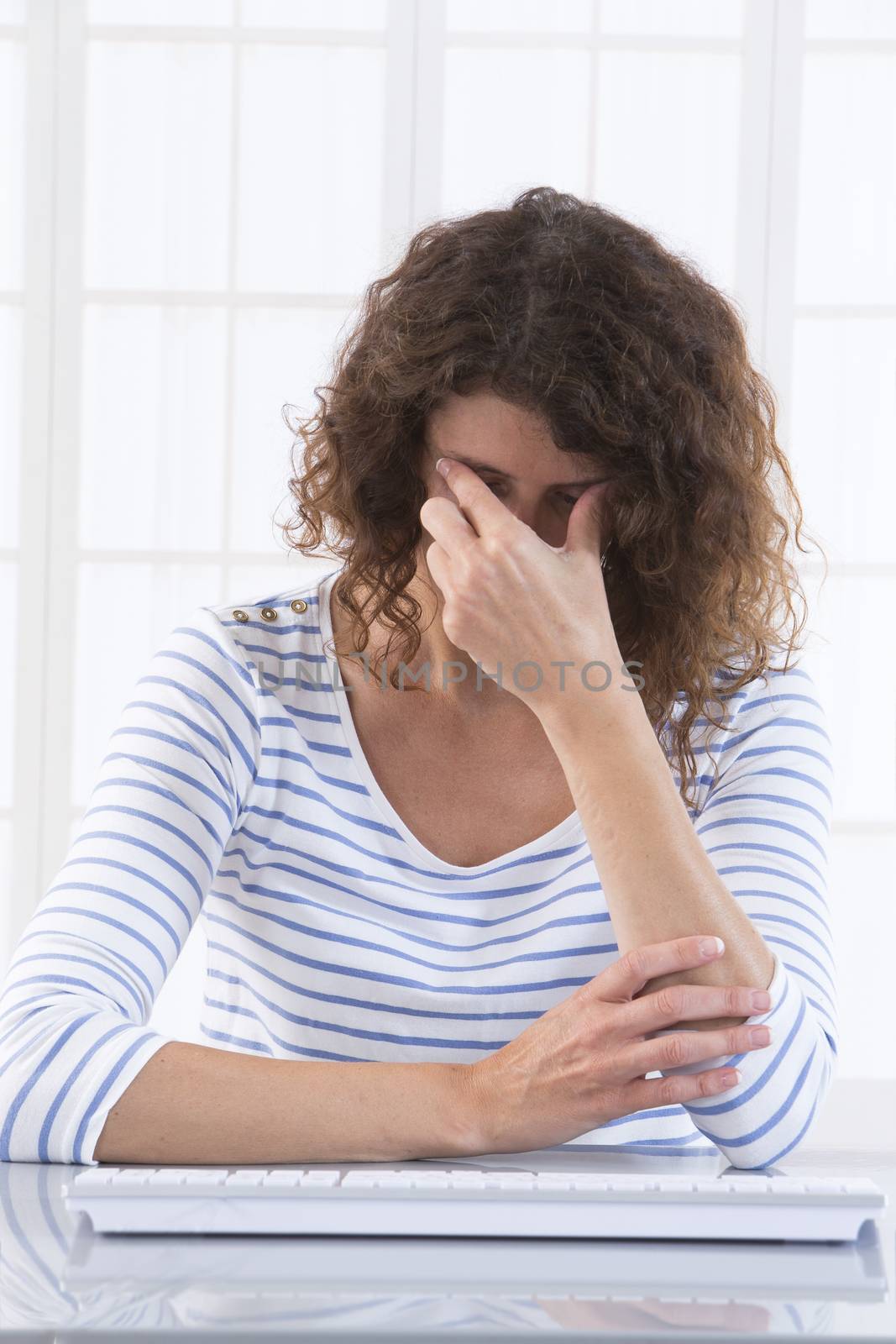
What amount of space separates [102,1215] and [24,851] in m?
2.02

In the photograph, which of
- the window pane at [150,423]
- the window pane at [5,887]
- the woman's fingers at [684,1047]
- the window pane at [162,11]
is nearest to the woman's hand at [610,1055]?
the woman's fingers at [684,1047]

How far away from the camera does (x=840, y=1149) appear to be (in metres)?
0.91

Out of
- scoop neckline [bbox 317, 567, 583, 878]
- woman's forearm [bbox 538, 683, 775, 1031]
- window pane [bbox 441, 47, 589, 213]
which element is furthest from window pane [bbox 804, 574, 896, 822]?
woman's forearm [bbox 538, 683, 775, 1031]

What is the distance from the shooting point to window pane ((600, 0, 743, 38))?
243 centimetres

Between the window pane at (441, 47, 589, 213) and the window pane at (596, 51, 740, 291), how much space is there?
51 mm

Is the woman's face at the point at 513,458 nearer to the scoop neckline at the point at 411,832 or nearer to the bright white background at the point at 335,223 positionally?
the scoop neckline at the point at 411,832

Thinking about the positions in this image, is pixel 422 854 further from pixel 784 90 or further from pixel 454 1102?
pixel 784 90

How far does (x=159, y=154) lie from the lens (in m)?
2.46

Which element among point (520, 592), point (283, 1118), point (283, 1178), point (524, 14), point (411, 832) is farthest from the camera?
point (524, 14)

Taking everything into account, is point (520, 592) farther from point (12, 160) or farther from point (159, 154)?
point (12, 160)

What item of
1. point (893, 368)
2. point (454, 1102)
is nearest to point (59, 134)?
point (893, 368)

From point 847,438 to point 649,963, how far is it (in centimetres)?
184

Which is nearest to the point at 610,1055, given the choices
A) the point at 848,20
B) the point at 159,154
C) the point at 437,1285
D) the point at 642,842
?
the point at 642,842

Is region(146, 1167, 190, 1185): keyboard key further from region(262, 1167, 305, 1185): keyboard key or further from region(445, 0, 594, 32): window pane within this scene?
region(445, 0, 594, 32): window pane
